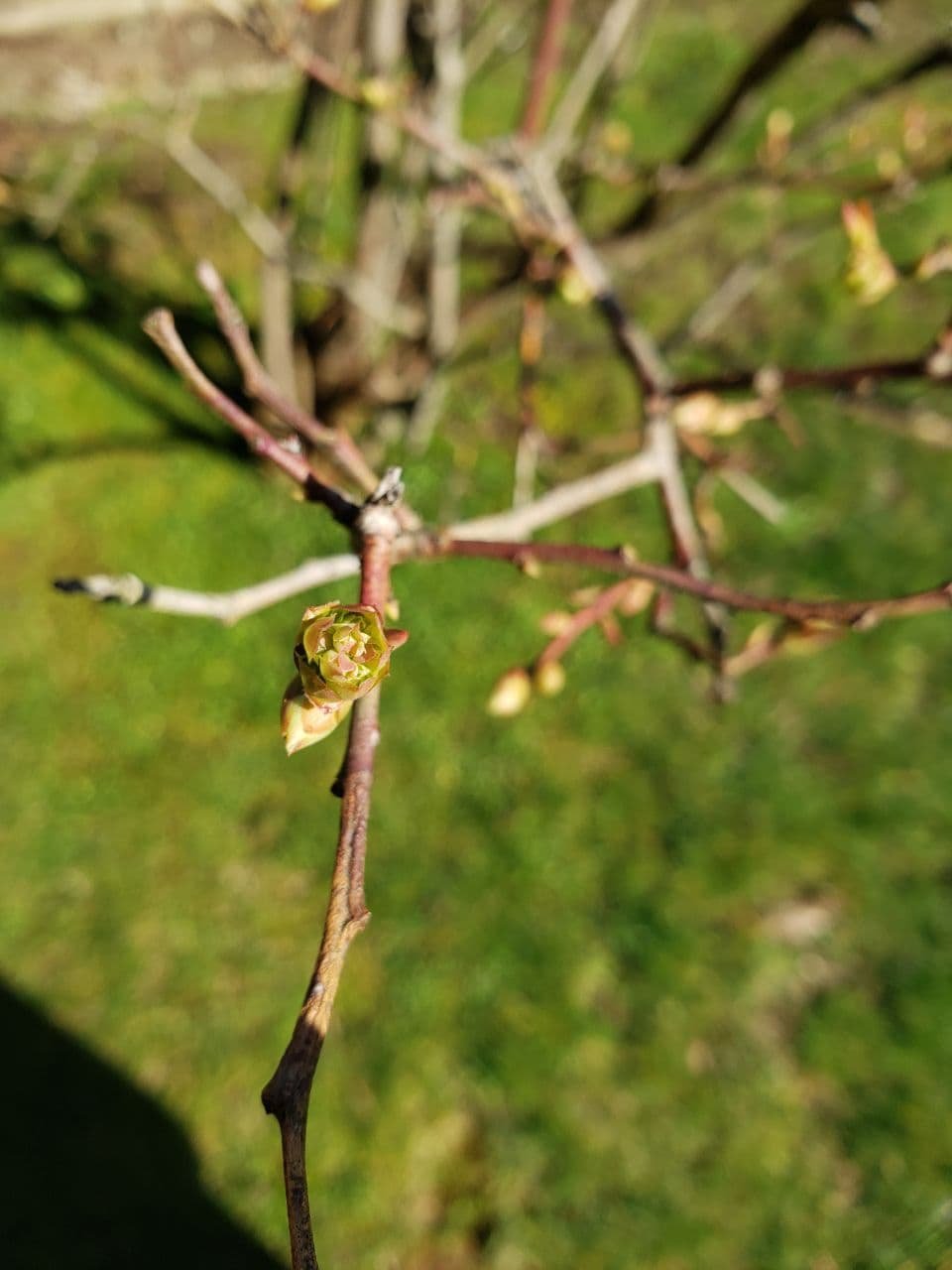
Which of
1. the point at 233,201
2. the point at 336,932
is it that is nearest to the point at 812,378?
the point at 336,932

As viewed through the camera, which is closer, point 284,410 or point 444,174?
point 284,410

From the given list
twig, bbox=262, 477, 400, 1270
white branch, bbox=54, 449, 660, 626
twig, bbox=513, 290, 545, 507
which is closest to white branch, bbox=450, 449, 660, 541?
white branch, bbox=54, 449, 660, 626

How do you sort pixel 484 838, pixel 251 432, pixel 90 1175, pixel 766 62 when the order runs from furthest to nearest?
pixel 484 838 → pixel 90 1175 → pixel 766 62 → pixel 251 432

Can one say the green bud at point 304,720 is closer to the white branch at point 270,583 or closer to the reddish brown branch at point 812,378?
the white branch at point 270,583

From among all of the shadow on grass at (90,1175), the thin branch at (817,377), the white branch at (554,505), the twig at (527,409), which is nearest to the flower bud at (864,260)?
the thin branch at (817,377)

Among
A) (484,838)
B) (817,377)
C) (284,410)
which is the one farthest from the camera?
(484,838)

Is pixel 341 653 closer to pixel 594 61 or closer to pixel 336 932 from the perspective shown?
pixel 336 932

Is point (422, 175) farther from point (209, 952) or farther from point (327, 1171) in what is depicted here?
point (327, 1171)

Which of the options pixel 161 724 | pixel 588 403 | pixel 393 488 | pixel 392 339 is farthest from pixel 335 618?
pixel 588 403
